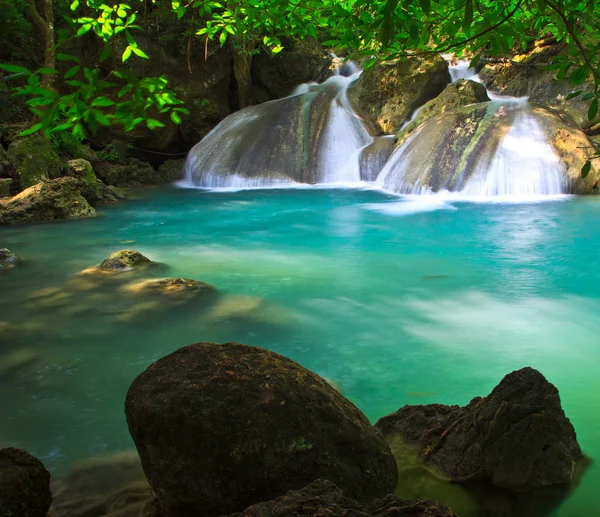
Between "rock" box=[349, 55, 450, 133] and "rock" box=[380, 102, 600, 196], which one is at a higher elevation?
"rock" box=[349, 55, 450, 133]

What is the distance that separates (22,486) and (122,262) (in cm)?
525

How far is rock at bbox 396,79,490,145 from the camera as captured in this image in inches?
590

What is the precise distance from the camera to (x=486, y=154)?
1273cm

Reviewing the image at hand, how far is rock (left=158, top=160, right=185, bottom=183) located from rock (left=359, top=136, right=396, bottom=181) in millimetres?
6221

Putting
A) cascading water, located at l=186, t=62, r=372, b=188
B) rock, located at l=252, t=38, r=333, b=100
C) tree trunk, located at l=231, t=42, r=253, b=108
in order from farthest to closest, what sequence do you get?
rock, located at l=252, t=38, r=333, b=100 → tree trunk, located at l=231, t=42, r=253, b=108 → cascading water, located at l=186, t=62, r=372, b=188

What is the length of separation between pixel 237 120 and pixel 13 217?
29.1ft

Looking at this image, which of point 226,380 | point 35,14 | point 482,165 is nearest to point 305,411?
point 226,380

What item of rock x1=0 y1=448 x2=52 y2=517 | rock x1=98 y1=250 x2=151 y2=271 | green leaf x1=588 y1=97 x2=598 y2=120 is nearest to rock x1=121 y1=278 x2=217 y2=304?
rock x1=98 y1=250 x2=151 y2=271

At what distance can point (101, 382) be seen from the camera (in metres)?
4.34

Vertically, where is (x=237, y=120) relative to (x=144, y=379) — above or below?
above

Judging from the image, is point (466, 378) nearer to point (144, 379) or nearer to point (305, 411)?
point (305, 411)

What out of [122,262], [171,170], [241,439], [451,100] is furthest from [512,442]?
[171,170]

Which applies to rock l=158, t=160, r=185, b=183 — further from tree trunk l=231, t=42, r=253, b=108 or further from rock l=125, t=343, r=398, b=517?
rock l=125, t=343, r=398, b=517

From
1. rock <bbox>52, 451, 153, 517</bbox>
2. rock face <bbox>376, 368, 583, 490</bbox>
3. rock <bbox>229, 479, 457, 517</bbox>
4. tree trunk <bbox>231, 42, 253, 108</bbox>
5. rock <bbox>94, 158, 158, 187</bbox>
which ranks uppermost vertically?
tree trunk <bbox>231, 42, 253, 108</bbox>
